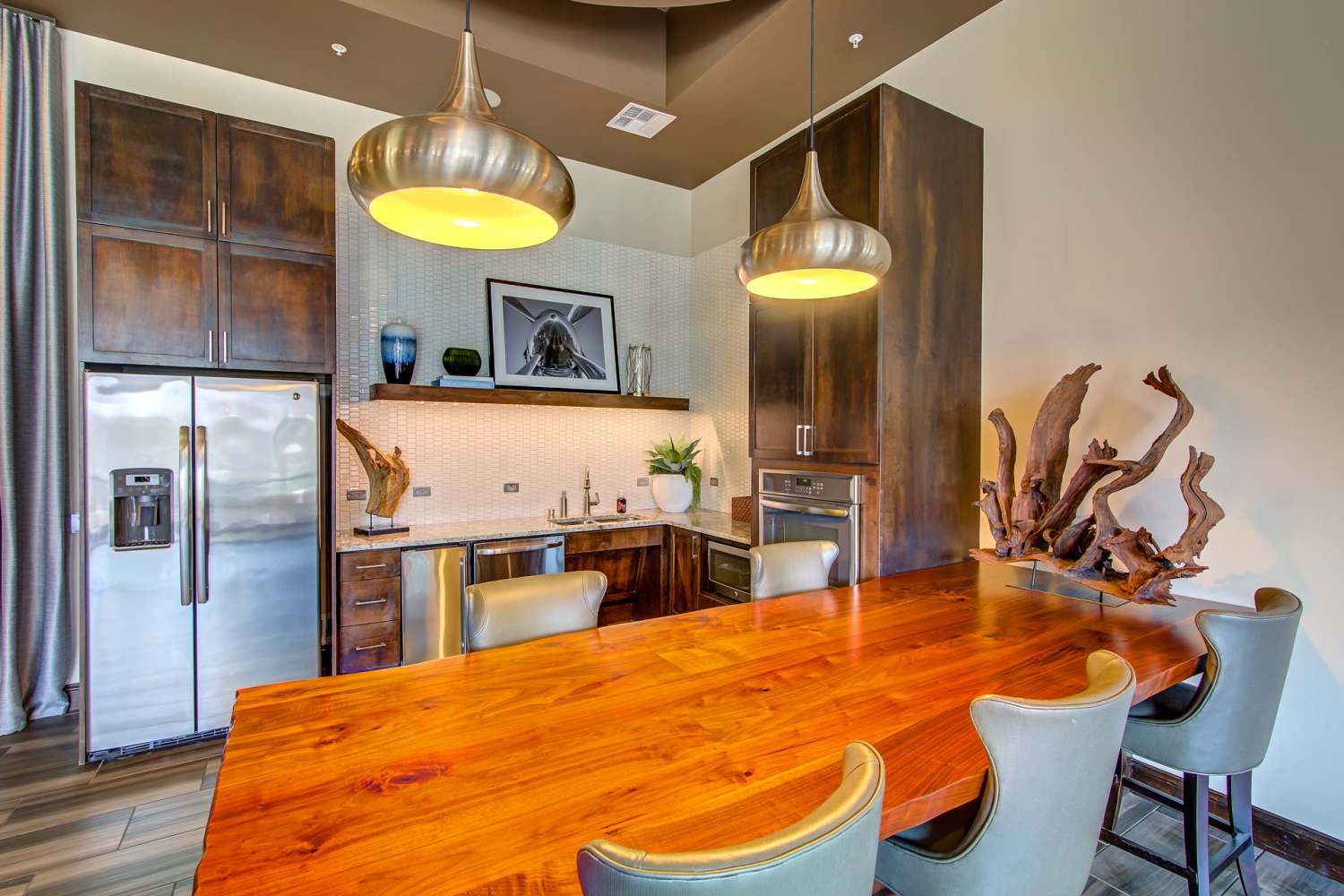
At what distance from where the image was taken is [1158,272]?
228cm

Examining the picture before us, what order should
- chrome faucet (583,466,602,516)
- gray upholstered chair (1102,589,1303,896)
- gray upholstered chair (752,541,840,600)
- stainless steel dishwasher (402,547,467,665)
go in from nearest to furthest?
1. gray upholstered chair (1102,589,1303,896)
2. gray upholstered chair (752,541,840,600)
3. stainless steel dishwasher (402,547,467,665)
4. chrome faucet (583,466,602,516)

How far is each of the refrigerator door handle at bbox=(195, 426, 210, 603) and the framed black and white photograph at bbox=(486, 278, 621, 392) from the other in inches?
63.4

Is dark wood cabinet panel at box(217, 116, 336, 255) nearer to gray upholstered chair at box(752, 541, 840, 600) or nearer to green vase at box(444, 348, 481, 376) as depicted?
green vase at box(444, 348, 481, 376)

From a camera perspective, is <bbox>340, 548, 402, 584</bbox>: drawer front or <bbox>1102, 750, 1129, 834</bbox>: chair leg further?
<bbox>340, 548, 402, 584</bbox>: drawer front

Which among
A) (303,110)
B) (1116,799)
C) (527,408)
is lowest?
(1116,799)

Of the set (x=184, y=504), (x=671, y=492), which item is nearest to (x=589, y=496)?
(x=671, y=492)

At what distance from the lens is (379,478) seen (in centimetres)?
341

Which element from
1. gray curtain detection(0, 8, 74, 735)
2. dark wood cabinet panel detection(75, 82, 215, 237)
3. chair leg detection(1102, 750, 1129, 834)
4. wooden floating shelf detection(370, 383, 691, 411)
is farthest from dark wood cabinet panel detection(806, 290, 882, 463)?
gray curtain detection(0, 8, 74, 735)

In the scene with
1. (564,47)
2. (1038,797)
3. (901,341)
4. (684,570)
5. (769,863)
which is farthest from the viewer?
(684,570)

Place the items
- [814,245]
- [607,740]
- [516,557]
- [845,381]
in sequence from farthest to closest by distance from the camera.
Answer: [516,557]
[845,381]
[814,245]
[607,740]

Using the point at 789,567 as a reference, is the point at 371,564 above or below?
below

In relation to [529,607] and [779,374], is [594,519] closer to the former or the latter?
[779,374]

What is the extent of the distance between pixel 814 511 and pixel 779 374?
29.4 inches

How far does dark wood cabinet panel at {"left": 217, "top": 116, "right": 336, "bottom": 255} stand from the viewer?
9.23 feet
